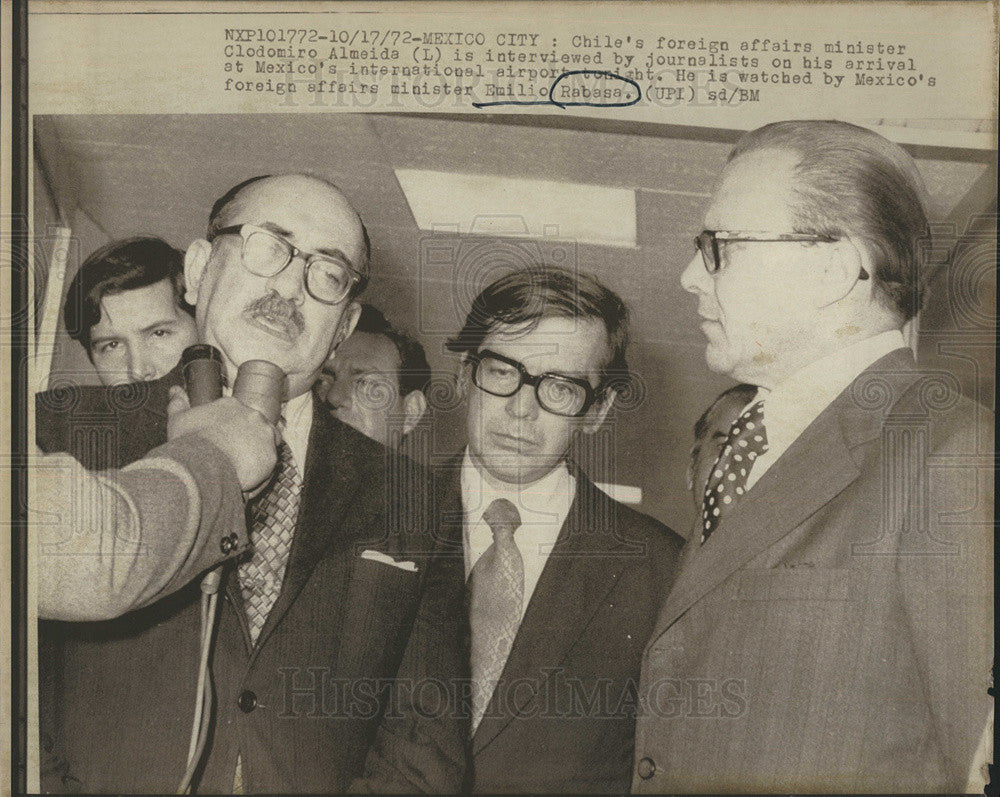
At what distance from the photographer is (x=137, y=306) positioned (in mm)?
2756

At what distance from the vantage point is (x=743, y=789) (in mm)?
2668

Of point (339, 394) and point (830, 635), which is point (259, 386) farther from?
point (830, 635)

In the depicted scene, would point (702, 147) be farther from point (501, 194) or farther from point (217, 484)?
point (217, 484)

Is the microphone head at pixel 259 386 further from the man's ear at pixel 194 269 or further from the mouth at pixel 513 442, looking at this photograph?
the mouth at pixel 513 442

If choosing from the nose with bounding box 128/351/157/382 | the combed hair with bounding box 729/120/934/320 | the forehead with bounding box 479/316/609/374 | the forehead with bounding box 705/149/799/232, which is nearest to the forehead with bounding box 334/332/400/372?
the forehead with bounding box 479/316/609/374

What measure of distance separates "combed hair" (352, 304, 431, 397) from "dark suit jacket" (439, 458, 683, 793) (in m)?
0.56

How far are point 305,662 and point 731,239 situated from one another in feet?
4.71

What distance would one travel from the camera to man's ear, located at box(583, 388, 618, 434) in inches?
108

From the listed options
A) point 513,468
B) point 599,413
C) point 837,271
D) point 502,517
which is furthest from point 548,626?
point 837,271

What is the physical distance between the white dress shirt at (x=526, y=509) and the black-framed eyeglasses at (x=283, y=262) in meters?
0.52

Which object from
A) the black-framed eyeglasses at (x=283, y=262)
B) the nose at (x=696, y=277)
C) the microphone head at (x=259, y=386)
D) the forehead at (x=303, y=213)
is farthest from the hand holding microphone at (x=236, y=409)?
the nose at (x=696, y=277)

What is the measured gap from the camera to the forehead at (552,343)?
8.98 ft

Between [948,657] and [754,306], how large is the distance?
958 millimetres

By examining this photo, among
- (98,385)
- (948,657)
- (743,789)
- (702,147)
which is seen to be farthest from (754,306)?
(98,385)
